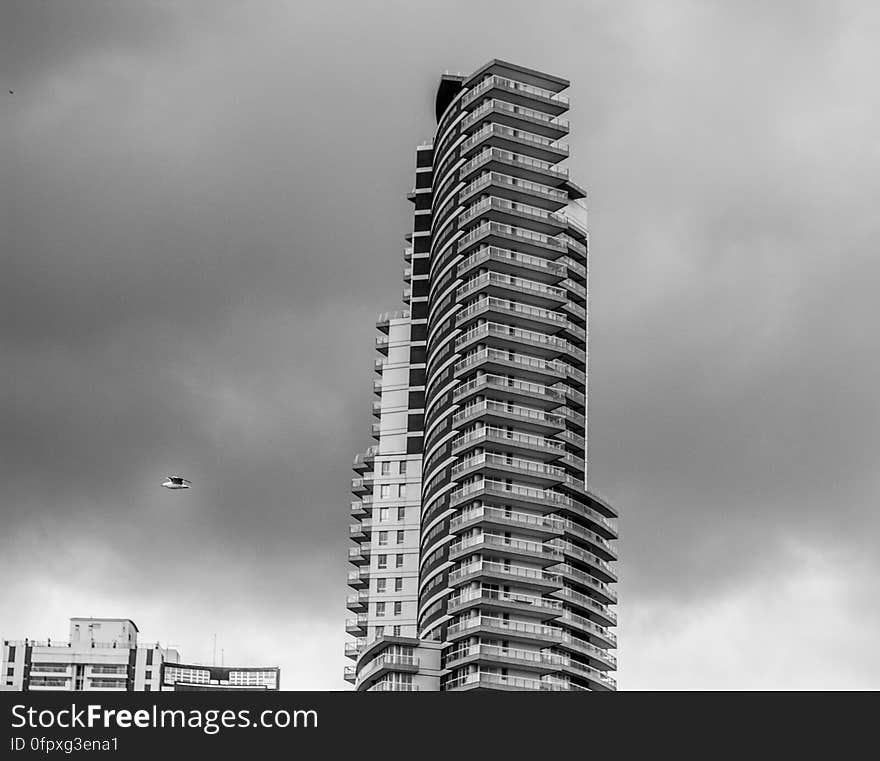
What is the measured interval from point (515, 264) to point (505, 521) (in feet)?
96.1

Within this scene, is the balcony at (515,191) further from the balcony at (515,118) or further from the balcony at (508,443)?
the balcony at (508,443)

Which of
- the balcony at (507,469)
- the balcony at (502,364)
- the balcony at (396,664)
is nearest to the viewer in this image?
the balcony at (396,664)

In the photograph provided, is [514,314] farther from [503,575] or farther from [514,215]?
[503,575]

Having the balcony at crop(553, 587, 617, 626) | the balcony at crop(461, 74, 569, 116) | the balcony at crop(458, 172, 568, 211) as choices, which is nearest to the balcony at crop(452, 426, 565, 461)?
the balcony at crop(553, 587, 617, 626)

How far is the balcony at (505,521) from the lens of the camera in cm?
17400

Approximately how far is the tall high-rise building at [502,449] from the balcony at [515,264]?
170 millimetres

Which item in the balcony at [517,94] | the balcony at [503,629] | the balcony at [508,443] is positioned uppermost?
the balcony at [517,94]

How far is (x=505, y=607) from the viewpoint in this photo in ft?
561

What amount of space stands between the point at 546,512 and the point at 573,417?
14.6 meters

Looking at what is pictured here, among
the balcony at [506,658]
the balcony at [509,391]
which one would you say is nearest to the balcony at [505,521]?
the balcony at [509,391]

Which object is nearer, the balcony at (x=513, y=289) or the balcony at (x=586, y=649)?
the balcony at (x=586, y=649)

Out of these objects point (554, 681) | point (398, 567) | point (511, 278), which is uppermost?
point (511, 278)
